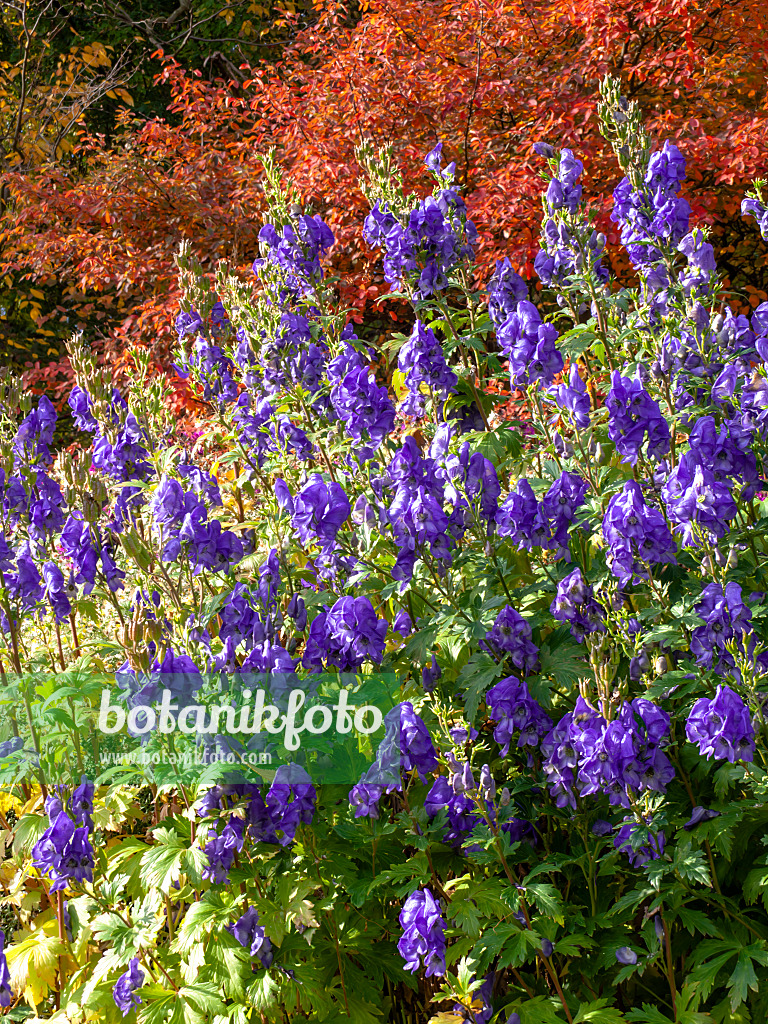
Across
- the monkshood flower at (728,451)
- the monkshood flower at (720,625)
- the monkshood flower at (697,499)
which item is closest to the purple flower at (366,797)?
the monkshood flower at (720,625)

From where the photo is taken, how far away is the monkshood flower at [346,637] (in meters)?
2.39

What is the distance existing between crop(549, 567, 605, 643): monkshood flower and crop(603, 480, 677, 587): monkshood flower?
10 centimetres

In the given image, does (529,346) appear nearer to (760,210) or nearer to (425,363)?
(425,363)

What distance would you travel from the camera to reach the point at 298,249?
364 centimetres

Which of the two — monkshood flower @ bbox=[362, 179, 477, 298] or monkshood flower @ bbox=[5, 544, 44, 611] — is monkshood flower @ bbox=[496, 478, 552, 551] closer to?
monkshood flower @ bbox=[362, 179, 477, 298]

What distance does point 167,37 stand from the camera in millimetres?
13422

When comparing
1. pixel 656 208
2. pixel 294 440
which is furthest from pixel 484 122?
pixel 294 440

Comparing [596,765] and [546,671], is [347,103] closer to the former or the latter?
[546,671]

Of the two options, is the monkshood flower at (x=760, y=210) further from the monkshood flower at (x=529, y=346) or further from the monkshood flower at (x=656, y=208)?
the monkshood flower at (x=529, y=346)

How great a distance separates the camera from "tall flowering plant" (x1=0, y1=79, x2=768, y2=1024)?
2.20m

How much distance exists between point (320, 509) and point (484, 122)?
5050 mm

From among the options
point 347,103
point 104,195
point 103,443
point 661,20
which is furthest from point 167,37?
point 103,443

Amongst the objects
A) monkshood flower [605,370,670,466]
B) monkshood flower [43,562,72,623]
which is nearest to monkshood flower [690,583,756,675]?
monkshood flower [605,370,670,466]

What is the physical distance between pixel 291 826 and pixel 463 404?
162cm
